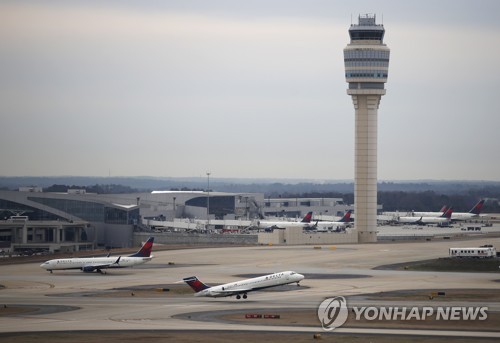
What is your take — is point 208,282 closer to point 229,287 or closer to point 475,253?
point 229,287

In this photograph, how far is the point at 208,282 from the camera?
132500 mm

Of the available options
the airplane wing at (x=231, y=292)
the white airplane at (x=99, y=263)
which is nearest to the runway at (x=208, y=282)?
the airplane wing at (x=231, y=292)

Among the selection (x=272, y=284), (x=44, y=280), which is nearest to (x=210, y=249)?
(x=44, y=280)

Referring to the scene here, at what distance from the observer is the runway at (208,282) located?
9544cm

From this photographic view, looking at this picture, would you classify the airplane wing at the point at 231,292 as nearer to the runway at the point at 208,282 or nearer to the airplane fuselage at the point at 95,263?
the runway at the point at 208,282

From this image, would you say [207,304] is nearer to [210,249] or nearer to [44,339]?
[44,339]

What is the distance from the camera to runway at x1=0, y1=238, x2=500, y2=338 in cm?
9544

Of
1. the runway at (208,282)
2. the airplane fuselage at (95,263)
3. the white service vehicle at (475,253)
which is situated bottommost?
the runway at (208,282)

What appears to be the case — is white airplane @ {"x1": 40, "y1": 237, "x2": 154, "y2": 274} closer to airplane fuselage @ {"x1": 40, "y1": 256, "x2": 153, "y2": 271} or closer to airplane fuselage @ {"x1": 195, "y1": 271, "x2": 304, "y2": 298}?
airplane fuselage @ {"x1": 40, "y1": 256, "x2": 153, "y2": 271}

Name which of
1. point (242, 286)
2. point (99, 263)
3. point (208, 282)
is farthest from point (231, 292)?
point (99, 263)

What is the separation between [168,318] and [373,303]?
22.1 m

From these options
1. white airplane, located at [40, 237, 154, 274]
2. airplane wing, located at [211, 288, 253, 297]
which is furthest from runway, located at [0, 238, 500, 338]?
white airplane, located at [40, 237, 154, 274]

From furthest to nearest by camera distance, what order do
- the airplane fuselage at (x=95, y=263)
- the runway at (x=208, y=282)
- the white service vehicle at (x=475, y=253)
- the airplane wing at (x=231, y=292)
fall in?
the white service vehicle at (x=475, y=253)
the airplane fuselage at (x=95, y=263)
the airplane wing at (x=231, y=292)
the runway at (x=208, y=282)

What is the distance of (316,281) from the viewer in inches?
5256
